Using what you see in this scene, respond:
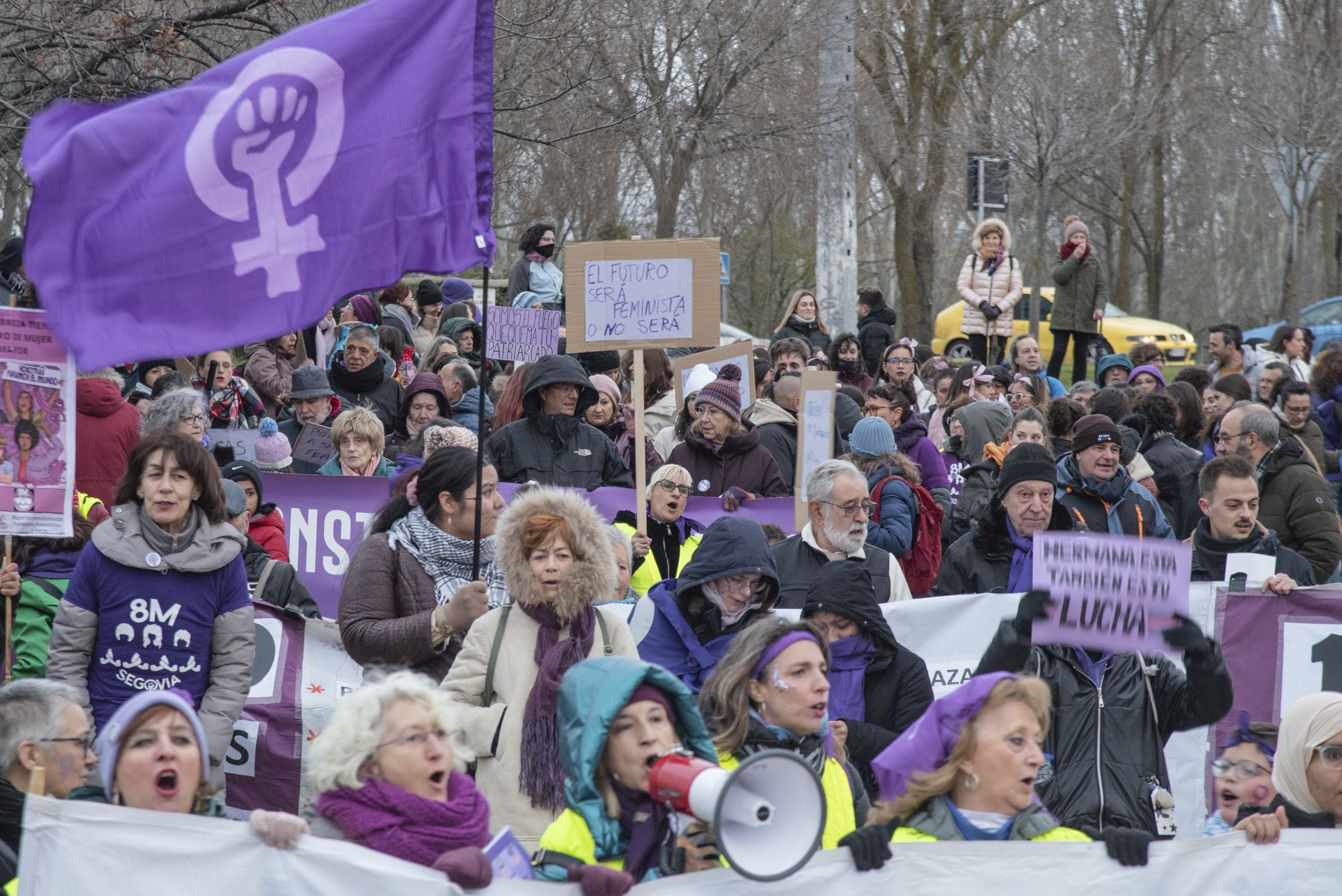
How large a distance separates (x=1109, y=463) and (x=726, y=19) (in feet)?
38.3

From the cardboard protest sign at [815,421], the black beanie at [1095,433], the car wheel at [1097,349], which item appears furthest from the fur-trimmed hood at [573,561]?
the car wheel at [1097,349]

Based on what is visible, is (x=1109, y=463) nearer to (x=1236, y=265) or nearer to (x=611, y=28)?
(x=611, y=28)

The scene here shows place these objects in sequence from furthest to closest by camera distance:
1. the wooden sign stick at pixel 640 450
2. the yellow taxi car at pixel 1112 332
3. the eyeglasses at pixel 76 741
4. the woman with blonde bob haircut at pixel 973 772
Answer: the yellow taxi car at pixel 1112 332
the wooden sign stick at pixel 640 450
the eyeglasses at pixel 76 741
the woman with blonde bob haircut at pixel 973 772

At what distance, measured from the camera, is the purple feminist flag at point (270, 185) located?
486 centimetres

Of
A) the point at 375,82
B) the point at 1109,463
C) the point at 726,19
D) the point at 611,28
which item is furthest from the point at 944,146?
the point at 375,82

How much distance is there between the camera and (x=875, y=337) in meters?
16.4

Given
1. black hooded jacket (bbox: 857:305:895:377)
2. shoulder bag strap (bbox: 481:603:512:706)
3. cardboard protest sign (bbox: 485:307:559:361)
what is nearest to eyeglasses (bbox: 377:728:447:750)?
shoulder bag strap (bbox: 481:603:512:706)

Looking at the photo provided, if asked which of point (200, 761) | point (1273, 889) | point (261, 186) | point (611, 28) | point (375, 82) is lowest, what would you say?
point (1273, 889)

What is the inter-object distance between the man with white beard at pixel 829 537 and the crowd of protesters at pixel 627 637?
1 centimetres

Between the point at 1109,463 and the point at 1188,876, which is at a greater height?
the point at 1109,463

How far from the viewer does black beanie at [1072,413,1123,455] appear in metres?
7.69

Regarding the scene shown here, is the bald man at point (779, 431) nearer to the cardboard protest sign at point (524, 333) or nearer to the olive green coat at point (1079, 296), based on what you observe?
the cardboard protest sign at point (524, 333)

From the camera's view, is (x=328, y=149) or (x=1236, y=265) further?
(x=1236, y=265)

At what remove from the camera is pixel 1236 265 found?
40.1 meters
